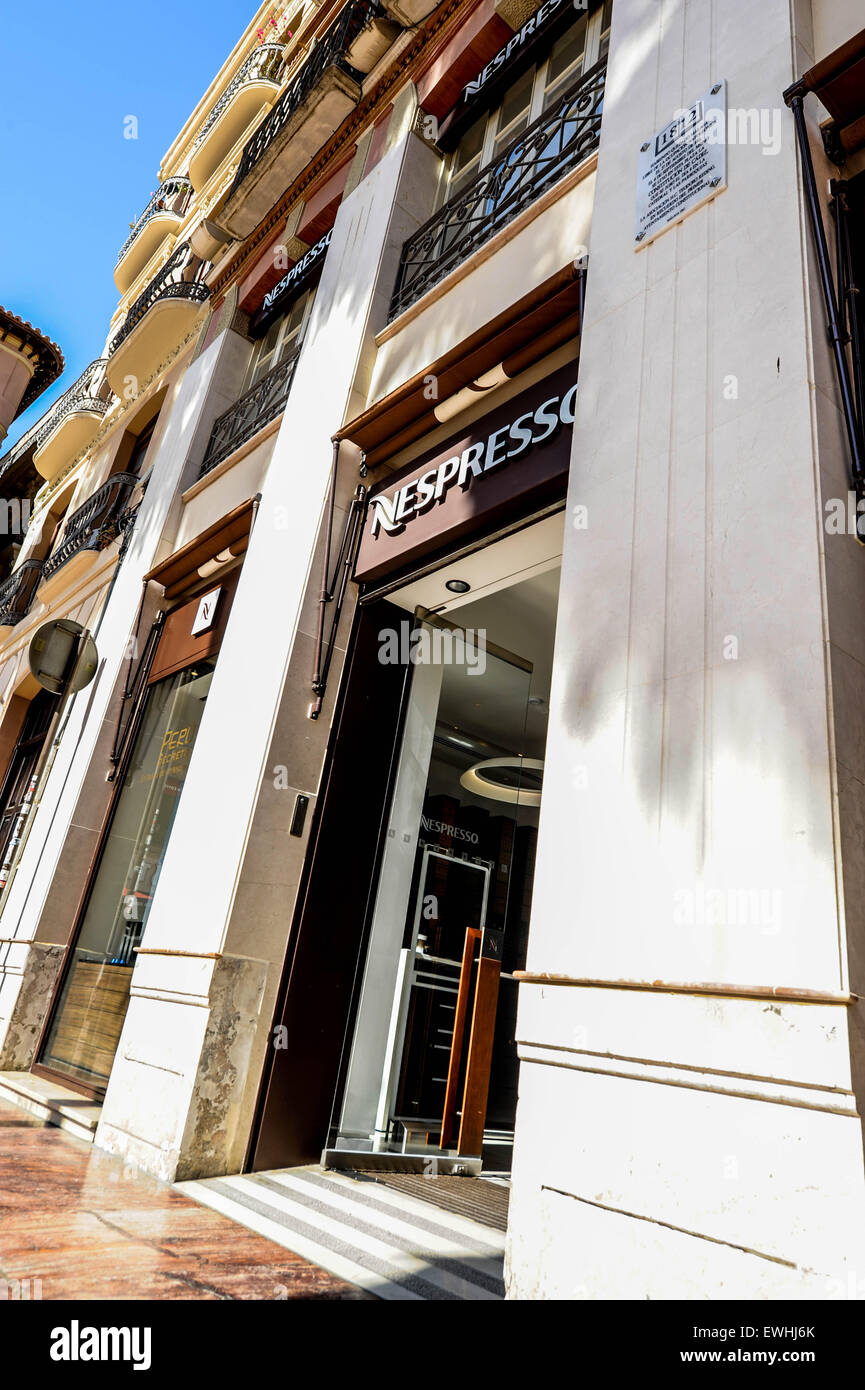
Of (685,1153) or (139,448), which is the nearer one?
(685,1153)

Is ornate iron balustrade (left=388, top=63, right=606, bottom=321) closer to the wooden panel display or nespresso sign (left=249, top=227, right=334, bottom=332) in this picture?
nespresso sign (left=249, top=227, right=334, bottom=332)

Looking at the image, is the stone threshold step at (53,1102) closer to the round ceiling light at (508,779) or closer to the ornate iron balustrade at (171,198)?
the round ceiling light at (508,779)

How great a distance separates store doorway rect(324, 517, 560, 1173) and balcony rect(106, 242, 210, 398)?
281 inches

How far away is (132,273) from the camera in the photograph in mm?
15945

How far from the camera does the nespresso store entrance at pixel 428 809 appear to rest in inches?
177

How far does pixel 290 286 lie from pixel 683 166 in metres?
5.94

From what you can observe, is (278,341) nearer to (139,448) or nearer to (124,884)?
(139,448)

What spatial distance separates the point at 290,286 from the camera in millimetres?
8734

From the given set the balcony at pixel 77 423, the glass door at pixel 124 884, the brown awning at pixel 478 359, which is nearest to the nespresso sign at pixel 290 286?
the brown awning at pixel 478 359

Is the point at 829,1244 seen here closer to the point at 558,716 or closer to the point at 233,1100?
the point at 558,716

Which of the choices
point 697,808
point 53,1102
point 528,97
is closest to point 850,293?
point 697,808

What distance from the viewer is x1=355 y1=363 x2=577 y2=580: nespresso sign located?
14.0 ft
